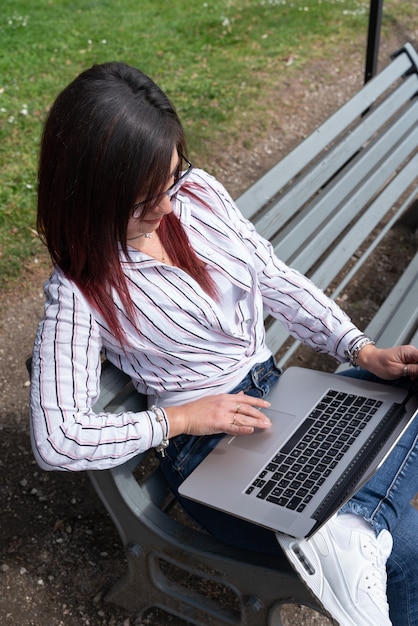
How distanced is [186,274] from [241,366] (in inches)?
14.2

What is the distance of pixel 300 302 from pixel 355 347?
0.23 meters

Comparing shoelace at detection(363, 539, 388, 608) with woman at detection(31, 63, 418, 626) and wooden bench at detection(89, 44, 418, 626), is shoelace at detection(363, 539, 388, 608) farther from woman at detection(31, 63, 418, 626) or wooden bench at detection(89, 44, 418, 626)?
wooden bench at detection(89, 44, 418, 626)

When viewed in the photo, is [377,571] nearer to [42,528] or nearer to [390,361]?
[390,361]

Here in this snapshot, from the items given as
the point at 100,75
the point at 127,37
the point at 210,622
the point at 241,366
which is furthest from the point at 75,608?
the point at 127,37

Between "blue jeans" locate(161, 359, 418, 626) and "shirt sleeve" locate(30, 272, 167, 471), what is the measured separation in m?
0.28

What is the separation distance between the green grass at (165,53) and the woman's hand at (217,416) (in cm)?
242

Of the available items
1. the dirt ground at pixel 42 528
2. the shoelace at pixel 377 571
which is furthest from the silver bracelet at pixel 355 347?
the dirt ground at pixel 42 528

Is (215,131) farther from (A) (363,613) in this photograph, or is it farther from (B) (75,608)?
(A) (363,613)

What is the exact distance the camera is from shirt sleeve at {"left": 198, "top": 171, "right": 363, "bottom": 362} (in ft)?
8.69

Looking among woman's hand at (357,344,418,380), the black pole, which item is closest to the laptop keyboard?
woman's hand at (357,344,418,380)

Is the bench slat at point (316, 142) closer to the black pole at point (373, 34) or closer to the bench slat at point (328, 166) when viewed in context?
the bench slat at point (328, 166)

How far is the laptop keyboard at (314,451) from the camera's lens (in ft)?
7.19

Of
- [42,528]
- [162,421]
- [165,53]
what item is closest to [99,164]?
[162,421]

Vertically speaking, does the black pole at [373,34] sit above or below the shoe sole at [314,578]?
above
